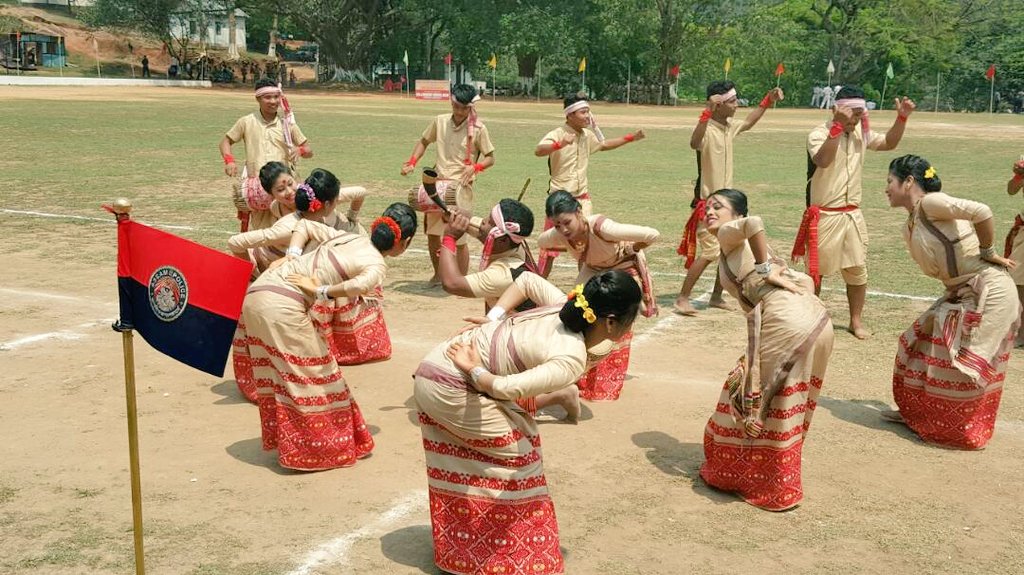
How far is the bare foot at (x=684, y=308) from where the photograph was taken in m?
10.6

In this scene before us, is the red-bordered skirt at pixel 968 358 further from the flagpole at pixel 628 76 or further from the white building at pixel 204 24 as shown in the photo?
the white building at pixel 204 24

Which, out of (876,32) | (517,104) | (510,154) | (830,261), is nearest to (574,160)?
(830,261)

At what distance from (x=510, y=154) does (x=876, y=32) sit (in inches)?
1908

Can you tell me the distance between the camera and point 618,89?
216 ft

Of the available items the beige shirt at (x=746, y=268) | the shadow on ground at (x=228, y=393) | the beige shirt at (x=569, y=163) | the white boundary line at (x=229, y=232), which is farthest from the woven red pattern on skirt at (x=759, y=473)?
the white boundary line at (x=229, y=232)

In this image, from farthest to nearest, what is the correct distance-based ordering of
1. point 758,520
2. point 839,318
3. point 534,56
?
point 534,56 < point 839,318 < point 758,520

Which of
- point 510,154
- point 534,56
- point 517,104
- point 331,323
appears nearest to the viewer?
point 331,323

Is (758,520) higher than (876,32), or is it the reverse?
(876,32)

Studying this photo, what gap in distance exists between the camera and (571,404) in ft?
23.8

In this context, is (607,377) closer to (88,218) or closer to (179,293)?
(179,293)

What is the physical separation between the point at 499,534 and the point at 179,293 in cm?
194

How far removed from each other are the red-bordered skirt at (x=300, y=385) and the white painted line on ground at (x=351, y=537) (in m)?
0.65

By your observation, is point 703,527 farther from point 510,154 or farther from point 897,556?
point 510,154

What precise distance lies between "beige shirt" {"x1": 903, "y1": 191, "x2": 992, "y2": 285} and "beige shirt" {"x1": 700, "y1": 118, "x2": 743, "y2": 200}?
12.4 feet
